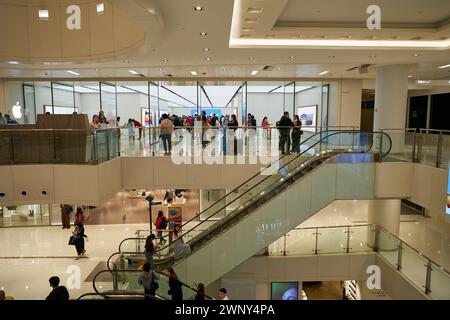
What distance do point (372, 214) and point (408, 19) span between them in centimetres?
792

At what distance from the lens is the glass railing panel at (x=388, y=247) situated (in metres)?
10.6

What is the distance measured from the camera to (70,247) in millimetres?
13180

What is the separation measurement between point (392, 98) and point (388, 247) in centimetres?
→ 551

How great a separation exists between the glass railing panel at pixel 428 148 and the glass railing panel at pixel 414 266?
2.58 meters

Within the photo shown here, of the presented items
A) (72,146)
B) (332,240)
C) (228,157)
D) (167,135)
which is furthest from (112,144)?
(332,240)

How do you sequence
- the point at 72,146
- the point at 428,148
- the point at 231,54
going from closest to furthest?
the point at 428,148
the point at 72,146
the point at 231,54

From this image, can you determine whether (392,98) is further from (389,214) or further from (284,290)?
(284,290)

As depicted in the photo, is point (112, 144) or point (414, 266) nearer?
point (414, 266)

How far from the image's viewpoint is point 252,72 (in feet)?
47.3

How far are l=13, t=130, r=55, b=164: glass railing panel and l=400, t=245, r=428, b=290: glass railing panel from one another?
419 inches

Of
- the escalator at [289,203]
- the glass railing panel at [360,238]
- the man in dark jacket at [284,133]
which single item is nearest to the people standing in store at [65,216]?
→ the escalator at [289,203]

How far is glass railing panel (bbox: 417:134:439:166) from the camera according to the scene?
879cm
